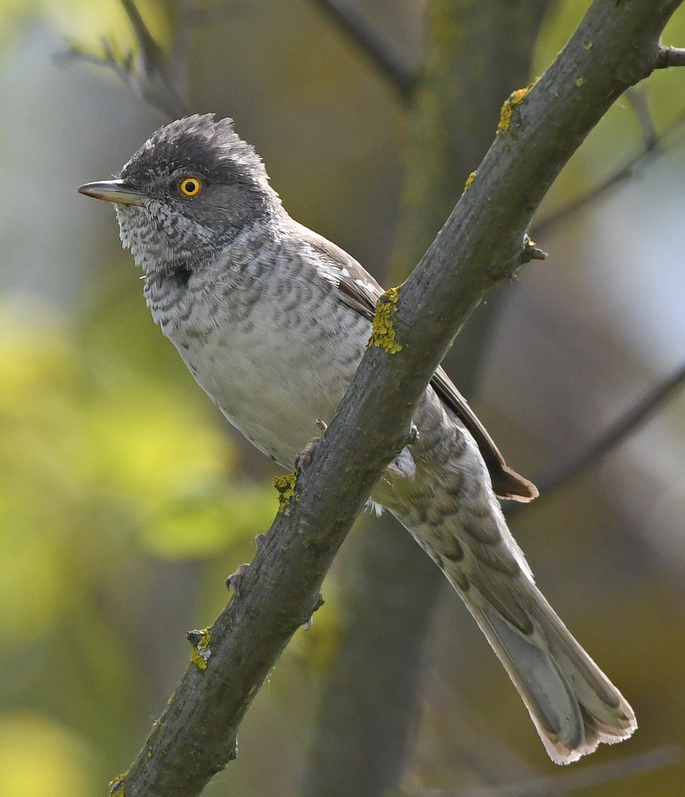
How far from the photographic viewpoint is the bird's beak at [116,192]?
13.7 feet

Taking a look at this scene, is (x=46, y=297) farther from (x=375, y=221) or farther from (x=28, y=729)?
(x=28, y=729)

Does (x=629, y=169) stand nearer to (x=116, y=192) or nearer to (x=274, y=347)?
(x=274, y=347)

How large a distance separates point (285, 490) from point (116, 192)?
73.0 inches

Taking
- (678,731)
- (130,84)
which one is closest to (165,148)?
(130,84)

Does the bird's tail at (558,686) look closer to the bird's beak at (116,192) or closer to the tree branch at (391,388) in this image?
the tree branch at (391,388)

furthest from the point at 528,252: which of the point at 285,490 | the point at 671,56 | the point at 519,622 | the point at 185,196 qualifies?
the point at 185,196

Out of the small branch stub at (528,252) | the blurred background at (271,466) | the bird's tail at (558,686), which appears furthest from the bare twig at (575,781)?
the small branch stub at (528,252)

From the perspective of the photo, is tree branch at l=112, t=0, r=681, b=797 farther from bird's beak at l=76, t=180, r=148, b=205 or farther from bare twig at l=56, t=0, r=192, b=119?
bare twig at l=56, t=0, r=192, b=119

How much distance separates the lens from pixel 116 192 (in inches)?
165

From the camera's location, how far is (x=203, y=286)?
3.84 metres

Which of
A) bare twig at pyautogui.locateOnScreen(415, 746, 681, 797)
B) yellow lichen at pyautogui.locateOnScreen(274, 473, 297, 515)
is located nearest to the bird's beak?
yellow lichen at pyautogui.locateOnScreen(274, 473, 297, 515)

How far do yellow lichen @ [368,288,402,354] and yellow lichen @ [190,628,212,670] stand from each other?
3.20 ft

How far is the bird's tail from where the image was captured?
150 inches

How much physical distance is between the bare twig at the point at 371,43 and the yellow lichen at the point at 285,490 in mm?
2706
